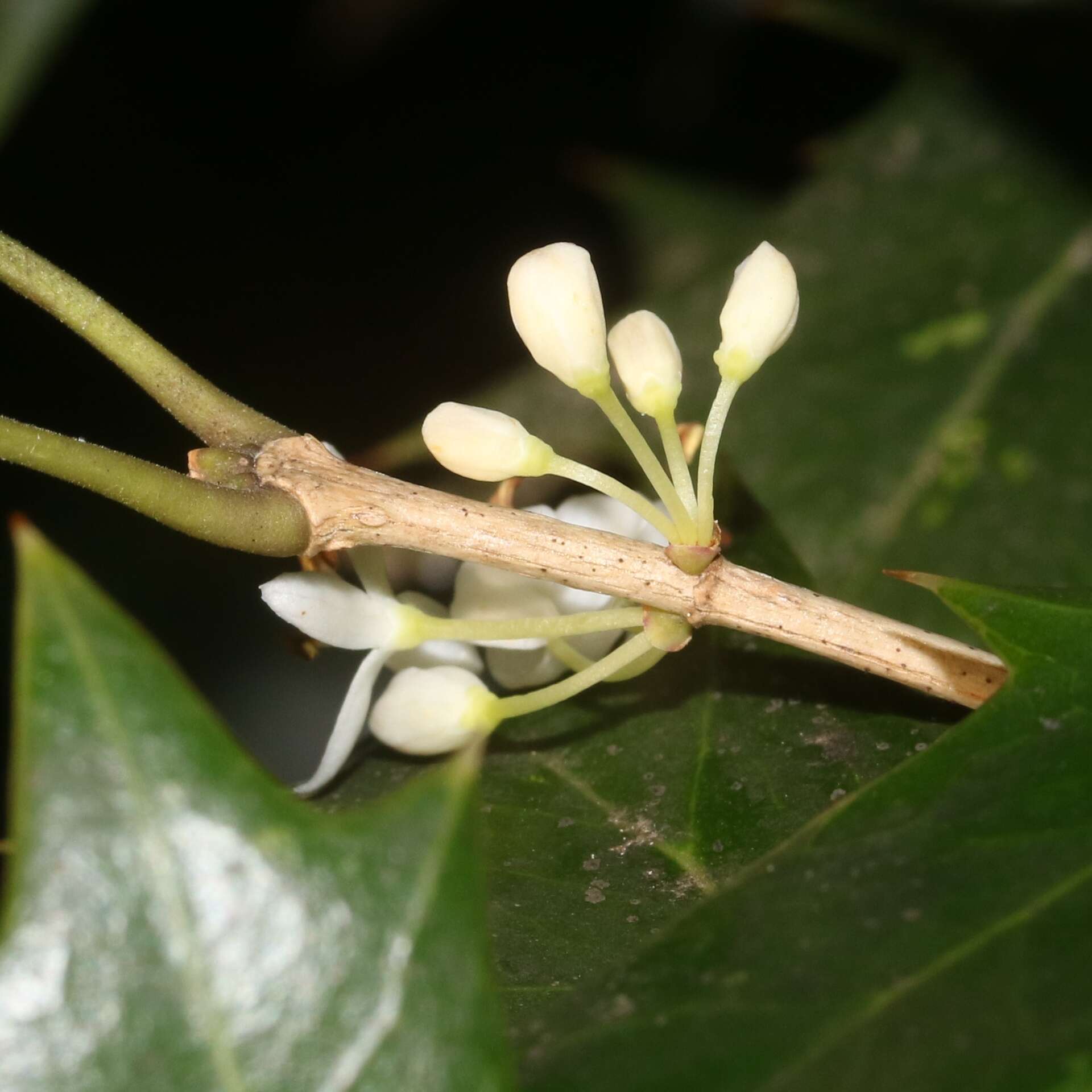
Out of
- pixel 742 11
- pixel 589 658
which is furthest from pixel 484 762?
pixel 742 11

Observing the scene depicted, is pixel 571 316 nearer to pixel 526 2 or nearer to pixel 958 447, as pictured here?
pixel 958 447

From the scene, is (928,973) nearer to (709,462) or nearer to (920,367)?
(709,462)

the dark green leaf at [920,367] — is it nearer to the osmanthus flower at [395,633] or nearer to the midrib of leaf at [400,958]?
the osmanthus flower at [395,633]

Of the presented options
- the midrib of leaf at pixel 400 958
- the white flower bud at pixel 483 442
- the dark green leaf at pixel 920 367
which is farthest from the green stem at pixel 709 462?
the dark green leaf at pixel 920 367

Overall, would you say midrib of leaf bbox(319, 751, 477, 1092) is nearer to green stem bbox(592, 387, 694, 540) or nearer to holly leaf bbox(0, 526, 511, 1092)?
holly leaf bbox(0, 526, 511, 1092)

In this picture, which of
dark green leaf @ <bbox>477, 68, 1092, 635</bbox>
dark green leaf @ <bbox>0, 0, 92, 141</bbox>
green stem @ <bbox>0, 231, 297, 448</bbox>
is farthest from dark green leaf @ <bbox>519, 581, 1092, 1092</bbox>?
dark green leaf @ <bbox>0, 0, 92, 141</bbox>
